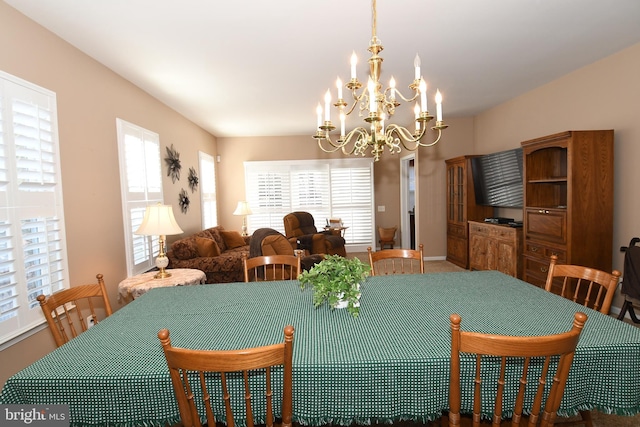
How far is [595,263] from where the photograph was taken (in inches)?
136

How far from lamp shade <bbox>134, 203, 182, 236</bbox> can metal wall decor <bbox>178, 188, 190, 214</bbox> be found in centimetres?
205

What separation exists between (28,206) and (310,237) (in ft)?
12.7

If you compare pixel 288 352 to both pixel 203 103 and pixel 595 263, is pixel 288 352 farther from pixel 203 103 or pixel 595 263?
pixel 203 103

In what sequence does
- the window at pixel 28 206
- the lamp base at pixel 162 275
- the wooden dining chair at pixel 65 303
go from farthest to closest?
the lamp base at pixel 162 275, the window at pixel 28 206, the wooden dining chair at pixel 65 303

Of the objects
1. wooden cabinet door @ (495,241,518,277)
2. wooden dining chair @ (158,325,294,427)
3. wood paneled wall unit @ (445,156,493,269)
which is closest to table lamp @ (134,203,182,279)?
wooden dining chair @ (158,325,294,427)

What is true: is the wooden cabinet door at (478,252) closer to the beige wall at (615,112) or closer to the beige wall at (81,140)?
the beige wall at (615,112)

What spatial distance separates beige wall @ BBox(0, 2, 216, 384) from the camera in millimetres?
2273

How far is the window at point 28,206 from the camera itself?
209 cm

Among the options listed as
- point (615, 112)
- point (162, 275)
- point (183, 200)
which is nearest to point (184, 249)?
point (183, 200)

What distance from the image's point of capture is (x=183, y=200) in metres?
5.15

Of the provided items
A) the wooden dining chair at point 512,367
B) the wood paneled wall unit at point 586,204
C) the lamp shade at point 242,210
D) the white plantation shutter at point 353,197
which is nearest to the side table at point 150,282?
the wooden dining chair at point 512,367

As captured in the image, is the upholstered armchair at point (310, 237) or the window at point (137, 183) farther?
the upholstered armchair at point (310, 237)

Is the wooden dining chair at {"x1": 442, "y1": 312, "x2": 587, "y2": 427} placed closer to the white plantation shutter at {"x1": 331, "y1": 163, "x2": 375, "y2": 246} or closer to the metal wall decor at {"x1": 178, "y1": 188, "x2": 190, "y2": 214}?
the metal wall decor at {"x1": 178, "y1": 188, "x2": 190, "y2": 214}

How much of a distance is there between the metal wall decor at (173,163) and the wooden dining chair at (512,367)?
4.50 metres
